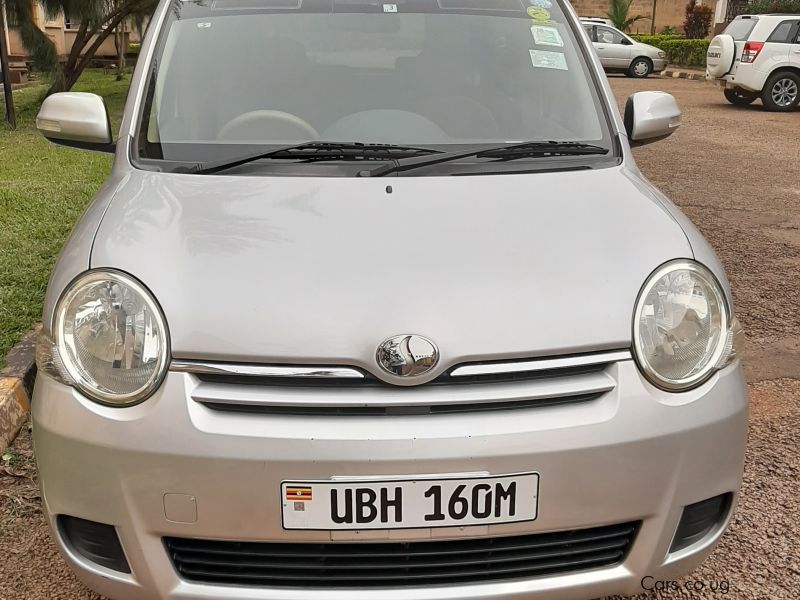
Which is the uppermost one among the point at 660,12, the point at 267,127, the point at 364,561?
the point at 267,127

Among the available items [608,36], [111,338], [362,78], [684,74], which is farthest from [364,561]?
[684,74]

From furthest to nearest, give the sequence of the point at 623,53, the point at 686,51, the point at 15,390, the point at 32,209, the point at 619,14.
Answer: the point at 619,14, the point at 686,51, the point at 623,53, the point at 32,209, the point at 15,390

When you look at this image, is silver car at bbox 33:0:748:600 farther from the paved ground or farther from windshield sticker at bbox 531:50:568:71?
windshield sticker at bbox 531:50:568:71

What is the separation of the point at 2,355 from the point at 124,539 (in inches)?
78.4

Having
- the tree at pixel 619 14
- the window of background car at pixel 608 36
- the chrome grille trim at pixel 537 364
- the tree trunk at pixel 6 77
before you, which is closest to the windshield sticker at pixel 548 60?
the chrome grille trim at pixel 537 364

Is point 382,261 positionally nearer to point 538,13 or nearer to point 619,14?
point 538,13

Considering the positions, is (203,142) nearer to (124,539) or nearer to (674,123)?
(124,539)

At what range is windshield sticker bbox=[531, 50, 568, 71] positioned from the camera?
2713 millimetres

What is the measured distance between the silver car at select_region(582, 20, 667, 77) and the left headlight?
22.3 metres

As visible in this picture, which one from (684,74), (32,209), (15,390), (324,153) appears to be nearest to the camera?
(324,153)

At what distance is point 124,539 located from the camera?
1.67 metres

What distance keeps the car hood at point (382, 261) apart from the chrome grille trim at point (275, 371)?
17 mm

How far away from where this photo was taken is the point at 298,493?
159 cm

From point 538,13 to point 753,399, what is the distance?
1.82 m
